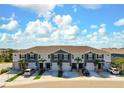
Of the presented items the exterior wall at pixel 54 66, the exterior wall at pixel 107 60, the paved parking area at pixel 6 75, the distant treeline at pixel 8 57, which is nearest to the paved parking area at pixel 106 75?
the exterior wall at pixel 107 60

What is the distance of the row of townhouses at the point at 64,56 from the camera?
2023 centimetres

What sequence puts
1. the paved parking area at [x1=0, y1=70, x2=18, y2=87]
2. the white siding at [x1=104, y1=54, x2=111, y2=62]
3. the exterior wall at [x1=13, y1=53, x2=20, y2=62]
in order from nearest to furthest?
1. the paved parking area at [x1=0, y1=70, x2=18, y2=87]
2. the exterior wall at [x1=13, y1=53, x2=20, y2=62]
3. the white siding at [x1=104, y1=54, x2=111, y2=62]

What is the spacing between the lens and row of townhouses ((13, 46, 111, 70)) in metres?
20.2

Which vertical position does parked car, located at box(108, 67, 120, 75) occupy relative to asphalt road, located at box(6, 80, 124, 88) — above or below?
above

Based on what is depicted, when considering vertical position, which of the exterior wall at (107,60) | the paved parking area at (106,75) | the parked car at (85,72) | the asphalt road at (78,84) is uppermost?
the exterior wall at (107,60)

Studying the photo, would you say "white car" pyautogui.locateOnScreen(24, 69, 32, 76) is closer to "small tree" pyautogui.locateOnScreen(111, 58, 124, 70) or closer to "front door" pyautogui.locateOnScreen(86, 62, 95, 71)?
"front door" pyautogui.locateOnScreen(86, 62, 95, 71)

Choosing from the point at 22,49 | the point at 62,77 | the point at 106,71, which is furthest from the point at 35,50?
the point at 106,71

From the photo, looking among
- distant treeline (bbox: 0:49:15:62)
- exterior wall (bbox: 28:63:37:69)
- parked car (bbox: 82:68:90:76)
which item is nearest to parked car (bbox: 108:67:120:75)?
parked car (bbox: 82:68:90:76)

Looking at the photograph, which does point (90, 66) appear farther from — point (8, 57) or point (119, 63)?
point (8, 57)

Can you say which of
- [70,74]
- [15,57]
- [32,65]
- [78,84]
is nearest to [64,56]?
[70,74]

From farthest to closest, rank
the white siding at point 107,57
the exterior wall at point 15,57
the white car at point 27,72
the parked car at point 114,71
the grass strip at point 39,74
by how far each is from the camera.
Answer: the white siding at point 107,57 → the exterior wall at point 15,57 → the parked car at point 114,71 → the white car at point 27,72 → the grass strip at point 39,74

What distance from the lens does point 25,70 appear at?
19188 millimetres

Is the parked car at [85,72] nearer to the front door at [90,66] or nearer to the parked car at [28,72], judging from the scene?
the front door at [90,66]

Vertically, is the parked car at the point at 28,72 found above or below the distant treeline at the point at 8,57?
below
